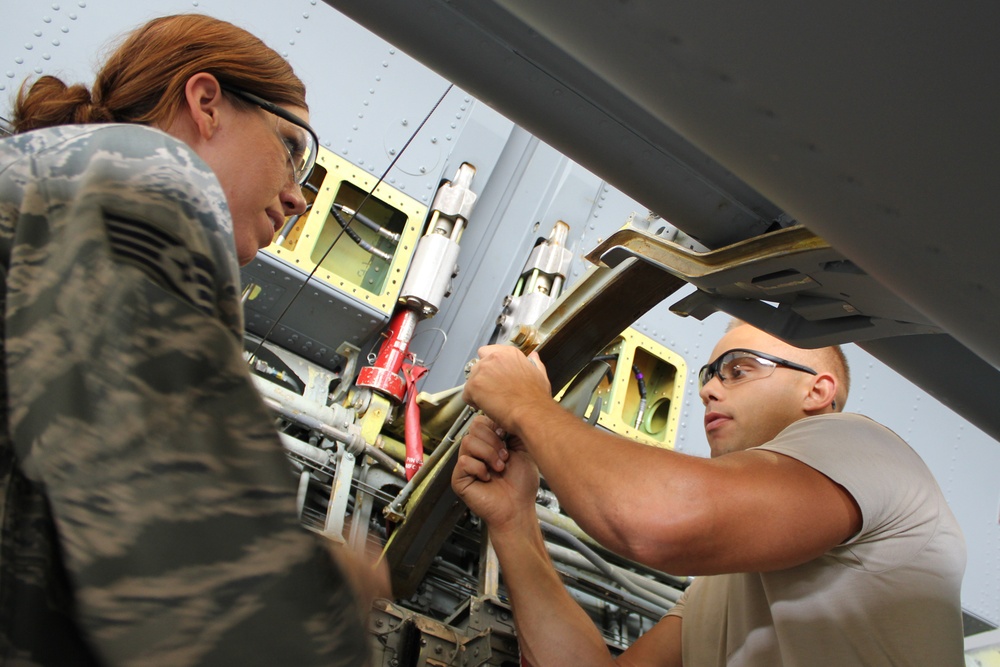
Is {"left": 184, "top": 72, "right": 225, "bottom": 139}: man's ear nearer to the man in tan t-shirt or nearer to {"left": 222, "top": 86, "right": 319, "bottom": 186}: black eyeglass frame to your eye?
{"left": 222, "top": 86, "right": 319, "bottom": 186}: black eyeglass frame

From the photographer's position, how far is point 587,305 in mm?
2434

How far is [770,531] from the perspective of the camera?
1.56 m

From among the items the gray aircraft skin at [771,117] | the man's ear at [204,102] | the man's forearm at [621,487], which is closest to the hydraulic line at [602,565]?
the gray aircraft skin at [771,117]

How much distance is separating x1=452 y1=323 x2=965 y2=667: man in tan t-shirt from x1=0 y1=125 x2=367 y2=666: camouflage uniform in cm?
92

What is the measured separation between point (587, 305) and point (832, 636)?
3.71ft

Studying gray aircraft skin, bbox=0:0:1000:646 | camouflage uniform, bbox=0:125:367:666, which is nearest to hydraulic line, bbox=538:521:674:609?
gray aircraft skin, bbox=0:0:1000:646

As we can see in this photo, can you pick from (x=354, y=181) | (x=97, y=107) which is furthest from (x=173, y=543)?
(x=354, y=181)

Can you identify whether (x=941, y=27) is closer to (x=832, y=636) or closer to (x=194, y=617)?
(x=194, y=617)

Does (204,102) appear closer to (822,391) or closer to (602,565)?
(822,391)

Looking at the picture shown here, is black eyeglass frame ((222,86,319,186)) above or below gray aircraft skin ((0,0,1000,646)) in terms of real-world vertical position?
below

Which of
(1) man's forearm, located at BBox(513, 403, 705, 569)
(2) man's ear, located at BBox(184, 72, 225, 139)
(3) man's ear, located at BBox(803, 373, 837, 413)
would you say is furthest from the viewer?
(3) man's ear, located at BBox(803, 373, 837, 413)

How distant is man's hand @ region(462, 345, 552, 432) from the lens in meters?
1.95

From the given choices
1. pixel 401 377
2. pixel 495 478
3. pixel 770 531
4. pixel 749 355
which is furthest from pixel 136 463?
pixel 401 377

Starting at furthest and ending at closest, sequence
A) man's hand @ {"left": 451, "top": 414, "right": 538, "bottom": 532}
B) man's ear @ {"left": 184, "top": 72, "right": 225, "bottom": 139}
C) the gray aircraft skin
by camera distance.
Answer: man's hand @ {"left": 451, "top": 414, "right": 538, "bottom": 532}
man's ear @ {"left": 184, "top": 72, "right": 225, "bottom": 139}
the gray aircraft skin
